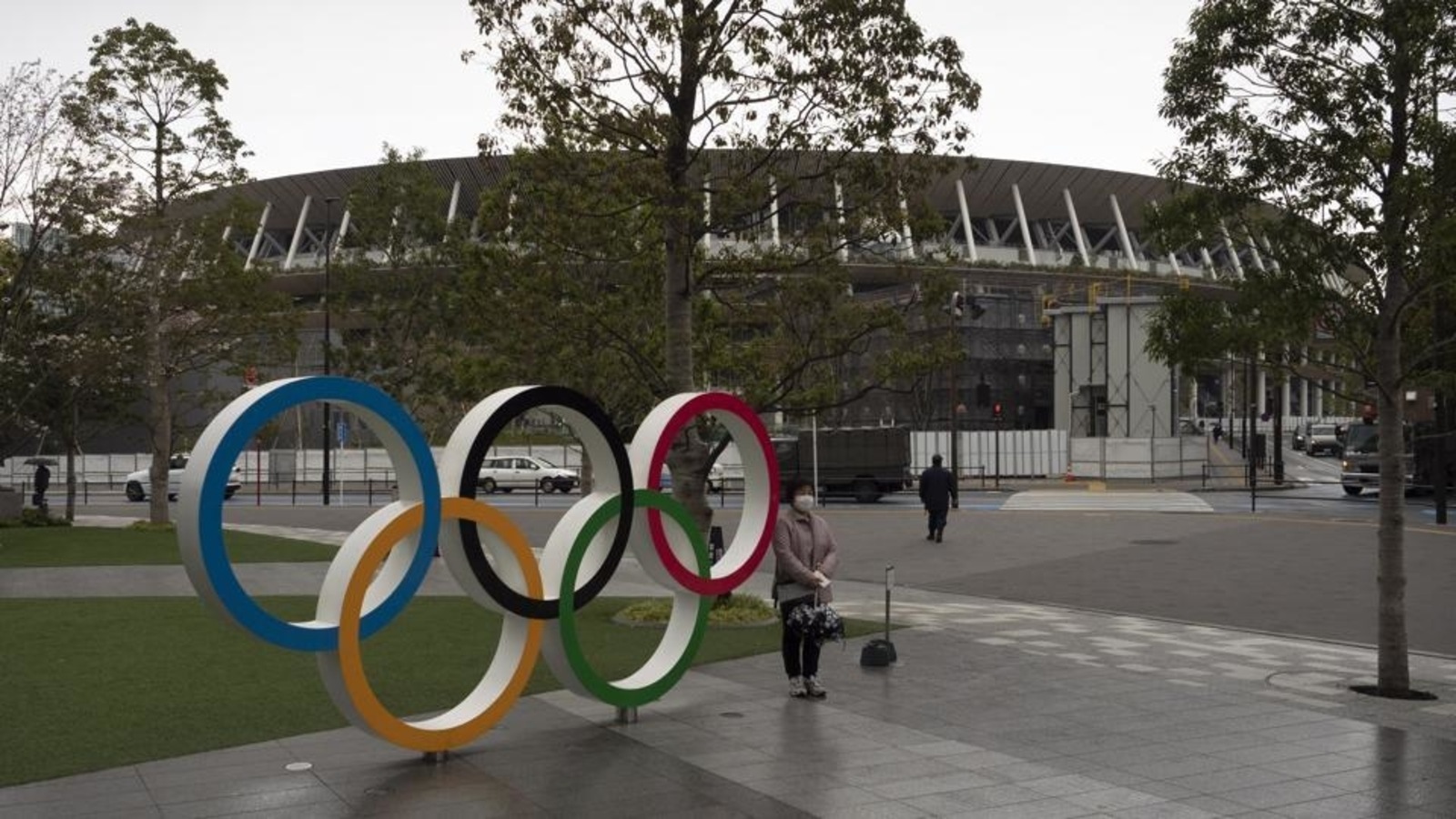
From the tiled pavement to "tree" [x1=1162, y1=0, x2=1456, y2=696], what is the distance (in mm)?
2041

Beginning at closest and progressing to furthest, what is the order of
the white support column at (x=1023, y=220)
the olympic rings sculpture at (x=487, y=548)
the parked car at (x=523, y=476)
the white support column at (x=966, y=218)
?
the olympic rings sculpture at (x=487, y=548) → the parked car at (x=523, y=476) → the white support column at (x=966, y=218) → the white support column at (x=1023, y=220)

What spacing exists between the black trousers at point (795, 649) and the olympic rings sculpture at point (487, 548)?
0.57m

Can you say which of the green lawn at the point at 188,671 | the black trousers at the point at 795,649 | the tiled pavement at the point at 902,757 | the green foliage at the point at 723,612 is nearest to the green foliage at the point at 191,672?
the green lawn at the point at 188,671

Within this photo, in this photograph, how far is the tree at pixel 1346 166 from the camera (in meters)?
11.2

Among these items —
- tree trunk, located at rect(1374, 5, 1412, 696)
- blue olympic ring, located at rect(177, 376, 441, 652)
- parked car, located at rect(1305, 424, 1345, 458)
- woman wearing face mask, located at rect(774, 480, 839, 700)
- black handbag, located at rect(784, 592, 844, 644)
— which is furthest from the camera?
parked car, located at rect(1305, 424, 1345, 458)

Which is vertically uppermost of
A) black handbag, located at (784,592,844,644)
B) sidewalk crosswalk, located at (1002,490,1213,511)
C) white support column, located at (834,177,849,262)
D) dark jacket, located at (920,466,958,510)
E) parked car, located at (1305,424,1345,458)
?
white support column, located at (834,177,849,262)

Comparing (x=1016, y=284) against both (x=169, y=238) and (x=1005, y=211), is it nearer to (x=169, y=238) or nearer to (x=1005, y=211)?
(x=1005, y=211)

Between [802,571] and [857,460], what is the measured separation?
30508 mm

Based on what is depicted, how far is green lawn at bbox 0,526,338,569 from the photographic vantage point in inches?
862

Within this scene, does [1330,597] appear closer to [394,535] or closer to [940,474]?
[940,474]

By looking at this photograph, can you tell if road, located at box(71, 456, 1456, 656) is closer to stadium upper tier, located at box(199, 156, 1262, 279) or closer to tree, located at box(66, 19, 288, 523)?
tree, located at box(66, 19, 288, 523)

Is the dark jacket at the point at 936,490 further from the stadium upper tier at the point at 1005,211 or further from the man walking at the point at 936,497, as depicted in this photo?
the stadium upper tier at the point at 1005,211

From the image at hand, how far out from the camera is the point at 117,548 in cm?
2377

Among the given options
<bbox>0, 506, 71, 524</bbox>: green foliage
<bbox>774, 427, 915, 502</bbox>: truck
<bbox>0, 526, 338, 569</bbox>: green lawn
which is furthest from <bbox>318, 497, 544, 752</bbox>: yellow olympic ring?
<bbox>774, 427, 915, 502</bbox>: truck
